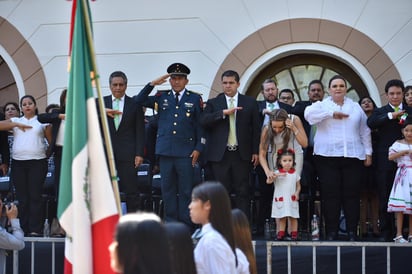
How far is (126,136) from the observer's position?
325 inches

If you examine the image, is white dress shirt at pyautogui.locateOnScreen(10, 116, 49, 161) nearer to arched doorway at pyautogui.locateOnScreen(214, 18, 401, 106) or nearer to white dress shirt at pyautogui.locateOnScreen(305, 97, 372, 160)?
arched doorway at pyautogui.locateOnScreen(214, 18, 401, 106)

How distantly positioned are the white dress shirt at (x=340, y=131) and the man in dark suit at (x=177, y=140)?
1116mm

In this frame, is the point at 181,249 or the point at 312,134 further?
the point at 312,134

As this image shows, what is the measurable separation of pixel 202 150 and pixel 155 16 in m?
3.09

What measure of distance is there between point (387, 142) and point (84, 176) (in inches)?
163

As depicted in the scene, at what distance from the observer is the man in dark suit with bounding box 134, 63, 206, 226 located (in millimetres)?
7957

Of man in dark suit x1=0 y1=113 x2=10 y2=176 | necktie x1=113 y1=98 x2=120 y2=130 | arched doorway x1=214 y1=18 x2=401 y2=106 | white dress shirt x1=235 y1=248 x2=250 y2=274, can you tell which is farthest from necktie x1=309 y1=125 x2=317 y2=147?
white dress shirt x1=235 y1=248 x2=250 y2=274

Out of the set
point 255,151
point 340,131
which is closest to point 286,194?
point 255,151

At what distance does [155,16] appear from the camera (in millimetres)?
10617

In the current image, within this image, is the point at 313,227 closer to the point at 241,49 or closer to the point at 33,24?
the point at 241,49

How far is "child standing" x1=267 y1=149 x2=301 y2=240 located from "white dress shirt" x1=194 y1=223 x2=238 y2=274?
11.2 ft

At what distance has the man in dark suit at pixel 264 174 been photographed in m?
8.55

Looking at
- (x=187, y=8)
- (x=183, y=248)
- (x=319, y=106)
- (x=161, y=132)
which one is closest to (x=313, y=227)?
(x=319, y=106)

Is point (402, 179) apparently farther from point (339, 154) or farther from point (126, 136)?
point (126, 136)
